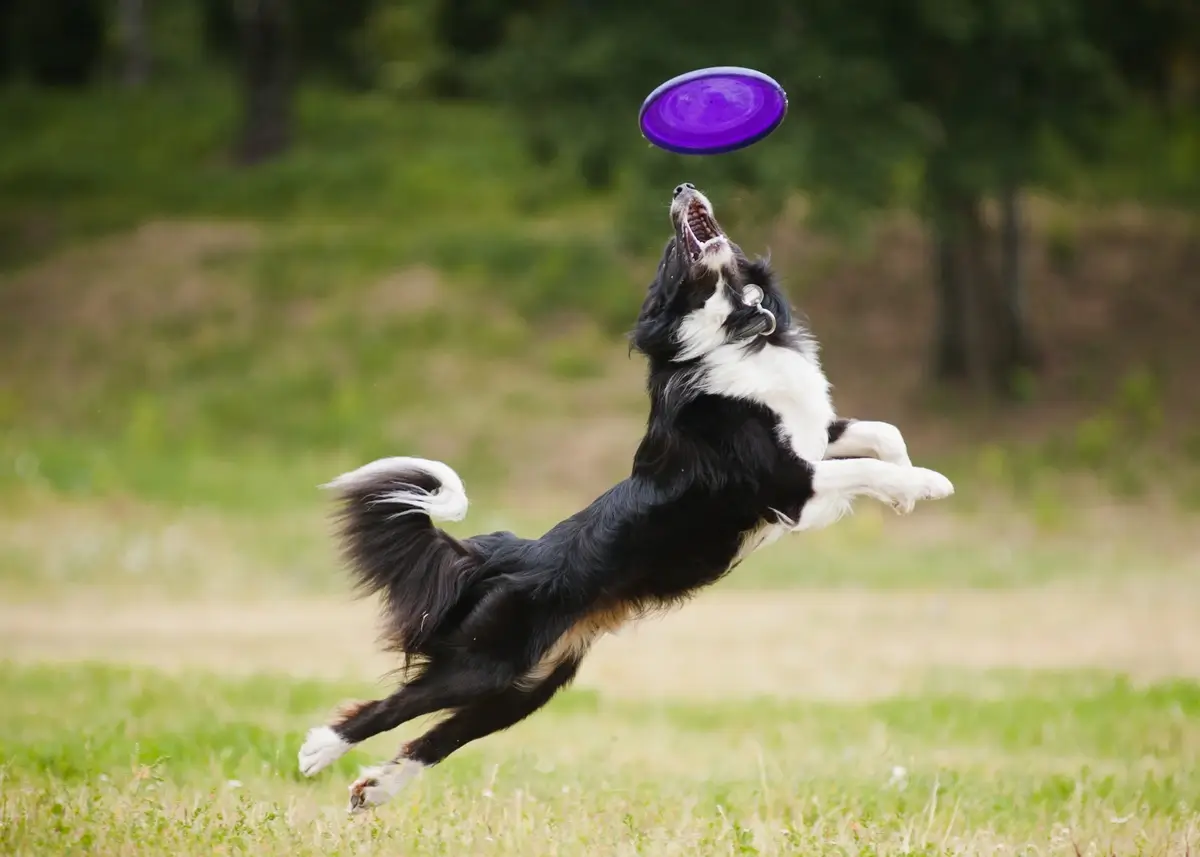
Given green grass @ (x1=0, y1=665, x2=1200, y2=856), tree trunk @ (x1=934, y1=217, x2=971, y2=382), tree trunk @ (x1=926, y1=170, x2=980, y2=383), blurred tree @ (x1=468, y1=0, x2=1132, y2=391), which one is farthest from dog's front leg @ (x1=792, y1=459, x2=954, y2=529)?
tree trunk @ (x1=934, y1=217, x2=971, y2=382)

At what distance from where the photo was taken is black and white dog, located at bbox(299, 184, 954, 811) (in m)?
5.84

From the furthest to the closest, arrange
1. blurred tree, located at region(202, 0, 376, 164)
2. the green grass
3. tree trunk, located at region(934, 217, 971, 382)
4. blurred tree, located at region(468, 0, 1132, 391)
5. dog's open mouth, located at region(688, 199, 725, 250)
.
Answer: blurred tree, located at region(202, 0, 376, 164)
tree trunk, located at region(934, 217, 971, 382)
blurred tree, located at region(468, 0, 1132, 391)
dog's open mouth, located at region(688, 199, 725, 250)
the green grass

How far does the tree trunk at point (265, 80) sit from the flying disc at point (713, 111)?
803 inches

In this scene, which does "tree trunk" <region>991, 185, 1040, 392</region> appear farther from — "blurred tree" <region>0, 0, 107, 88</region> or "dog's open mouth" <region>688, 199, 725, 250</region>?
"blurred tree" <region>0, 0, 107, 88</region>

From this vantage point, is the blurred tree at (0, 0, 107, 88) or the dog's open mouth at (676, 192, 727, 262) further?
the blurred tree at (0, 0, 107, 88)

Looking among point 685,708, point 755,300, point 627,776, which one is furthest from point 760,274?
point 685,708

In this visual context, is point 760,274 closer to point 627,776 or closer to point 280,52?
point 627,776

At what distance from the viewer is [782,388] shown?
6.03m

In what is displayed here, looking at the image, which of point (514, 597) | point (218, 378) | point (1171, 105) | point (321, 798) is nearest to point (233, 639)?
→ point (321, 798)

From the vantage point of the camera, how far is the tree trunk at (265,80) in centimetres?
2566

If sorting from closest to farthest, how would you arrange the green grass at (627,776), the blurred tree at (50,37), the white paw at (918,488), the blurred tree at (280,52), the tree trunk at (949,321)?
the green grass at (627,776), the white paw at (918,488), the tree trunk at (949,321), the blurred tree at (280,52), the blurred tree at (50,37)

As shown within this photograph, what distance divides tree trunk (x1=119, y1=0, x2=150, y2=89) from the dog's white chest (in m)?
31.4

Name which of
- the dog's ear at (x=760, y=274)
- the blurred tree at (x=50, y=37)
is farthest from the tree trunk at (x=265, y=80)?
the dog's ear at (x=760, y=274)

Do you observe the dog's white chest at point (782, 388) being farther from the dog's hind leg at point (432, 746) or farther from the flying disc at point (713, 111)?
the dog's hind leg at point (432, 746)
